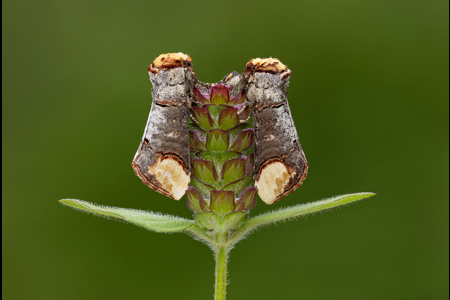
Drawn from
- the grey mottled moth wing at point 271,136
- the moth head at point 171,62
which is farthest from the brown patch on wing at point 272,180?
the moth head at point 171,62

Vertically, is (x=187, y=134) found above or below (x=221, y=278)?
above

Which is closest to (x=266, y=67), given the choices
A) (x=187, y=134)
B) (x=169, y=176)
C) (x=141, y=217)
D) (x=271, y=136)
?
(x=271, y=136)

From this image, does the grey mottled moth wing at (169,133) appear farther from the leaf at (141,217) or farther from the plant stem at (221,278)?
the plant stem at (221,278)

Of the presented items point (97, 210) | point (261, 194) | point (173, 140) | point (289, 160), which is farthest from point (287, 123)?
point (97, 210)

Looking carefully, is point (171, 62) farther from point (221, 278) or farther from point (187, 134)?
point (221, 278)

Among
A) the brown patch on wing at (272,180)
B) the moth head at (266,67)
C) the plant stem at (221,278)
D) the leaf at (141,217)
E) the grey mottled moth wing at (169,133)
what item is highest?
the moth head at (266,67)

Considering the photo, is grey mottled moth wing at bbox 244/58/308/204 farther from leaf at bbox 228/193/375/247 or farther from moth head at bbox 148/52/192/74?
moth head at bbox 148/52/192/74
